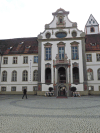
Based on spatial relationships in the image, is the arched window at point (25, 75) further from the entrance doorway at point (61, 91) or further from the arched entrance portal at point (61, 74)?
the entrance doorway at point (61, 91)

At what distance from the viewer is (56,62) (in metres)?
27.9

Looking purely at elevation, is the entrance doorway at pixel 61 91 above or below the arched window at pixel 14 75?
below

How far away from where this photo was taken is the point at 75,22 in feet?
97.8

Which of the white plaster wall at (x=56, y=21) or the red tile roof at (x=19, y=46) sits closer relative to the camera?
the white plaster wall at (x=56, y=21)

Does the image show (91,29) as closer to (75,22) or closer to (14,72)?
(75,22)

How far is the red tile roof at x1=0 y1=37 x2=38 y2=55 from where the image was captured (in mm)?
33438

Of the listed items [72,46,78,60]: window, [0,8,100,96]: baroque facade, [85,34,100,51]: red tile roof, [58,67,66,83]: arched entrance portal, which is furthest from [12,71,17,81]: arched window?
[85,34,100,51]: red tile roof

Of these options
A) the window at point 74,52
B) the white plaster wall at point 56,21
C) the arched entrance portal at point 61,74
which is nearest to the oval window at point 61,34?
the white plaster wall at point 56,21

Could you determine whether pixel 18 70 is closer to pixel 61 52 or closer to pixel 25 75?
pixel 25 75

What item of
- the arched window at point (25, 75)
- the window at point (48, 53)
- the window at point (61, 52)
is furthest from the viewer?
the arched window at point (25, 75)

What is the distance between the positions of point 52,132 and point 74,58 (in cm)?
2370

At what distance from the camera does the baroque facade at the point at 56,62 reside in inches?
1085

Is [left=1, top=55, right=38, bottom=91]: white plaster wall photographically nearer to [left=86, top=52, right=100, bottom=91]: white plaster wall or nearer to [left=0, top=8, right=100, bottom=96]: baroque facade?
[left=0, top=8, right=100, bottom=96]: baroque facade

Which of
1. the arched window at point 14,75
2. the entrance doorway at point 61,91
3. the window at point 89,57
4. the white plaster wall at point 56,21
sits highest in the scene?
the white plaster wall at point 56,21
